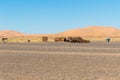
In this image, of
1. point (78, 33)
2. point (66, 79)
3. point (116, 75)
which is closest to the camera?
point (66, 79)

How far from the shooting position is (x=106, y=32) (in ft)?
630

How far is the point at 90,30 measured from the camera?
193 m

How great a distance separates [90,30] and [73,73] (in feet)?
590

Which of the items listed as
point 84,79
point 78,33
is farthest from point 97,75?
point 78,33

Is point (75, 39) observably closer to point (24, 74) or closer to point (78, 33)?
point (24, 74)

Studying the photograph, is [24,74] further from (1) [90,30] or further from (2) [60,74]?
(1) [90,30]

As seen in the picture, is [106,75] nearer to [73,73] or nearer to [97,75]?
[97,75]

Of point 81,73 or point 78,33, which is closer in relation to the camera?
point 81,73

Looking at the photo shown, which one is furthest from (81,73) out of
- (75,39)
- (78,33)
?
(78,33)

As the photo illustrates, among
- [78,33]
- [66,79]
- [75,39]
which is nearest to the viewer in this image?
[66,79]

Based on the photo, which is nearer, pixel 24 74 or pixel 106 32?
pixel 24 74

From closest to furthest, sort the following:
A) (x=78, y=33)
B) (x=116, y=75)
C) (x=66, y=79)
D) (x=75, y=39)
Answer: (x=66, y=79) < (x=116, y=75) < (x=75, y=39) < (x=78, y=33)

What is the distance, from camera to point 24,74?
1391 centimetres

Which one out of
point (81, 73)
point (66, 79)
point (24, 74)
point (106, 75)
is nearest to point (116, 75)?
point (106, 75)
